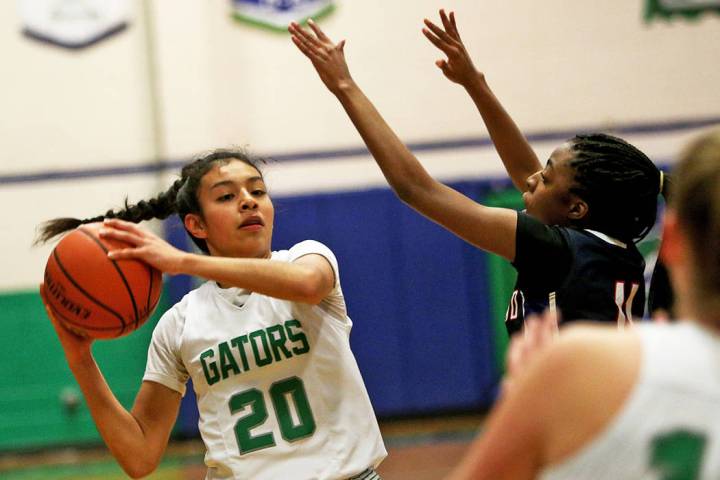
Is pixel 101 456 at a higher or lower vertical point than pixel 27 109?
lower

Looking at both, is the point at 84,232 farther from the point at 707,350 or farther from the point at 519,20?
the point at 519,20

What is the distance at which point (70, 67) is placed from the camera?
6586 mm

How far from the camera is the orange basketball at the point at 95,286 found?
241 centimetres

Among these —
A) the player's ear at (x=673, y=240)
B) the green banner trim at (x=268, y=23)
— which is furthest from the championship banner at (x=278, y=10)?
the player's ear at (x=673, y=240)

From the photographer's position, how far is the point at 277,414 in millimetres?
2508

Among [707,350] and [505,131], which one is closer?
[707,350]

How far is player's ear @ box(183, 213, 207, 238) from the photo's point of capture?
2750mm

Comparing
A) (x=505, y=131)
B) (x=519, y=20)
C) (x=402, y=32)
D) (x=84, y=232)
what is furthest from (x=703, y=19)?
(x=84, y=232)

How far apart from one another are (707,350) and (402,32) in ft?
18.7

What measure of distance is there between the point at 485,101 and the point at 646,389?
2.11 meters

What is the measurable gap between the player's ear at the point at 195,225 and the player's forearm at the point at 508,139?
39.1 inches

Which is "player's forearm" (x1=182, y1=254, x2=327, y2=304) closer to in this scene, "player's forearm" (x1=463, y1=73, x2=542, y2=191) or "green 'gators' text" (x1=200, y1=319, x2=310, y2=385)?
"green 'gators' text" (x1=200, y1=319, x2=310, y2=385)

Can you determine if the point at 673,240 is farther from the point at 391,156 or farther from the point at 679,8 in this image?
the point at 679,8

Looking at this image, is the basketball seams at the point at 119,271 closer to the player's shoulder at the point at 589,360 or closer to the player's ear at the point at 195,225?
the player's ear at the point at 195,225
